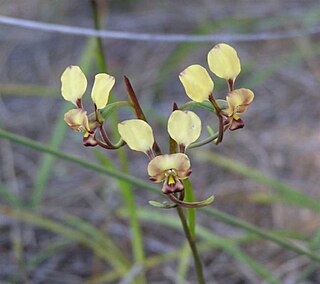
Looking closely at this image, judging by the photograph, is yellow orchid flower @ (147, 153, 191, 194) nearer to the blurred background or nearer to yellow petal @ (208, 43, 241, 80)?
yellow petal @ (208, 43, 241, 80)

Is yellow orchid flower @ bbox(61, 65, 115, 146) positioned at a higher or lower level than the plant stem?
higher

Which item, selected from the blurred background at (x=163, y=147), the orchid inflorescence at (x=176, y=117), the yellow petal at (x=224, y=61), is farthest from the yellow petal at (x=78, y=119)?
the blurred background at (x=163, y=147)

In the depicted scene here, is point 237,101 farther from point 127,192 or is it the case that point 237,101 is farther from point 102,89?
point 127,192

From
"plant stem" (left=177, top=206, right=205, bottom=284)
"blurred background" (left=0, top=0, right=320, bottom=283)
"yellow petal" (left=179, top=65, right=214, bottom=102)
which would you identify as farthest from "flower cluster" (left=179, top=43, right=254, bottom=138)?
"blurred background" (left=0, top=0, right=320, bottom=283)

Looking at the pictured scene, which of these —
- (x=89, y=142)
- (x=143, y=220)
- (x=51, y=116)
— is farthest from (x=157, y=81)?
(x=89, y=142)

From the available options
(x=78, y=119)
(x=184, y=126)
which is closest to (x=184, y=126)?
(x=184, y=126)

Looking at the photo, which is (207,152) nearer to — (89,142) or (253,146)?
(253,146)

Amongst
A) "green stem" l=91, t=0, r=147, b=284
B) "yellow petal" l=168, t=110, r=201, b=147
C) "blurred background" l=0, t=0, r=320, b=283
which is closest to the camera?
"yellow petal" l=168, t=110, r=201, b=147

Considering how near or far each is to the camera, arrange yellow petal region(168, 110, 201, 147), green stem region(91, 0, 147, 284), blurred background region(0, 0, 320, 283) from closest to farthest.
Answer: yellow petal region(168, 110, 201, 147), green stem region(91, 0, 147, 284), blurred background region(0, 0, 320, 283)
